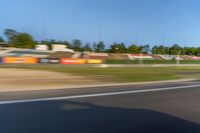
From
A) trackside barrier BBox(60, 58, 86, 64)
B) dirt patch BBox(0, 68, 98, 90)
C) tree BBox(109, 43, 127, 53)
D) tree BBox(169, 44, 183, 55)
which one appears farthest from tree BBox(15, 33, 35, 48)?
dirt patch BBox(0, 68, 98, 90)

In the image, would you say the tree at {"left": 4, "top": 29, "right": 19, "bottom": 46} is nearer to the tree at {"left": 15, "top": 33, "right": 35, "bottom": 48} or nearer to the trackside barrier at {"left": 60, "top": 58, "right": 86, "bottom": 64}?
the tree at {"left": 15, "top": 33, "right": 35, "bottom": 48}

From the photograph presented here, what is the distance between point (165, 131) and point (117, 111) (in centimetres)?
214

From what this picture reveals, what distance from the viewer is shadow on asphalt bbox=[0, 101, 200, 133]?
20.4 ft

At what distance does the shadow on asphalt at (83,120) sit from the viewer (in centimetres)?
621

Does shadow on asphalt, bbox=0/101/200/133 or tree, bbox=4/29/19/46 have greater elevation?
tree, bbox=4/29/19/46

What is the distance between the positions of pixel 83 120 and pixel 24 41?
12376 cm

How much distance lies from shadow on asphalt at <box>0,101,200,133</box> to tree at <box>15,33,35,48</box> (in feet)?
385

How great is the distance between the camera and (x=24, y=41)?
126562mm

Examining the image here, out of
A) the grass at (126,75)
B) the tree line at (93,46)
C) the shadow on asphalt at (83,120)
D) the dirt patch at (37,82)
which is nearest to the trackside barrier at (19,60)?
the grass at (126,75)

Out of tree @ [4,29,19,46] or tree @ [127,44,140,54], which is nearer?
tree @ [127,44,140,54]

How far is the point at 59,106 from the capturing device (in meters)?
8.76

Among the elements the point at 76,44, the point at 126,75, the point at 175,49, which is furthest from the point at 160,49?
the point at 126,75

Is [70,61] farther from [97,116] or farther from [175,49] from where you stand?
[175,49]

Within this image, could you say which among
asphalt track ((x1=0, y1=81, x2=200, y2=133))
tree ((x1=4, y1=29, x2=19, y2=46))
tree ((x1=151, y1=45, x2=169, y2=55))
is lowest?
tree ((x1=151, y1=45, x2=169, y2=55))
